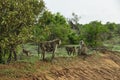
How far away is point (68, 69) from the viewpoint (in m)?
26.9

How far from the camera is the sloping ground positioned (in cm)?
2245

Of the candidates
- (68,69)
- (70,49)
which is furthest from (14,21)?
(70,49)

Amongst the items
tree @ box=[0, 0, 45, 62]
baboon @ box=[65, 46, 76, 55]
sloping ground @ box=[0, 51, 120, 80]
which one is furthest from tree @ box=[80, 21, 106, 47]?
tree @ box=[0, 0, 45, 62]

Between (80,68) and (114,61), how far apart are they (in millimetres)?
9642

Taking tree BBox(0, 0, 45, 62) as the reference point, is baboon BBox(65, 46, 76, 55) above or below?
below

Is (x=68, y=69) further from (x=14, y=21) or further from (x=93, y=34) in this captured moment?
(x=93, y=34)

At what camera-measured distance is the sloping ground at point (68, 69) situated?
2245cm

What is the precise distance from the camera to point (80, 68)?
28.8 metres

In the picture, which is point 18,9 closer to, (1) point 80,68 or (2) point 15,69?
(2) point 15,69

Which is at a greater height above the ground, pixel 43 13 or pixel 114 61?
pixel 43 13

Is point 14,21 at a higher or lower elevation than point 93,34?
higher

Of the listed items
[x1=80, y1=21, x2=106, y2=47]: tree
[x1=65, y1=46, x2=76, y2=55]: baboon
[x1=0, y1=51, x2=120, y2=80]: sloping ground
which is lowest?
[x1=0, y1=51, x2=120, y2=80]: sloping ground

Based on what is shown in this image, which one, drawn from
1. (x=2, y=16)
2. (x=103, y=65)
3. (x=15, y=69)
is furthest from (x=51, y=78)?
(x=103, y=65)

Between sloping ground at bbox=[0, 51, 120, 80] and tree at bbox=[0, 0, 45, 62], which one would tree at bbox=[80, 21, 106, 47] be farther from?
tree at bbox=[0, 0, 45, 62]
